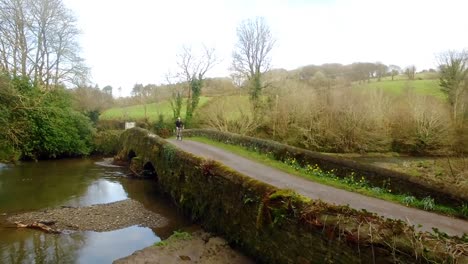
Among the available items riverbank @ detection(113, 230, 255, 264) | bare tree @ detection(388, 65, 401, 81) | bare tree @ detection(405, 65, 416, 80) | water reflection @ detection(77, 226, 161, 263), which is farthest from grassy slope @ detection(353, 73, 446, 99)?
riverbank @ detection(113, 230, 255, 264)

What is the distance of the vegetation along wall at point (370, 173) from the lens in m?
8.76

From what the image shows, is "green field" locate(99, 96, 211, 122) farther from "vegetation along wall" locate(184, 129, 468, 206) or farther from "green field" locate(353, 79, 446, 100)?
"vegetation along wall" locate(184, 129, 468, 206)

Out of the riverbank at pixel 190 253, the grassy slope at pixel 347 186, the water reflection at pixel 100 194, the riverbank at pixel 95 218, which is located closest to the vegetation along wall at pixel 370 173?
the grassy slope at pixel 347 186

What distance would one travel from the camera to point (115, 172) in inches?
971

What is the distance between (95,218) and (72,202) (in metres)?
3.42

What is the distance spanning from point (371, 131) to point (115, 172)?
22576 millimetres

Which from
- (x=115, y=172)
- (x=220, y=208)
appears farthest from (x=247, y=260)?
(x=115, y=172)

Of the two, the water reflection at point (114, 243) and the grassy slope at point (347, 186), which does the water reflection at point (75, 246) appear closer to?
the water reflection at point (114, 243)

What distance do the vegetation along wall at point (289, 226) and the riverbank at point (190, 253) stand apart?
34cm

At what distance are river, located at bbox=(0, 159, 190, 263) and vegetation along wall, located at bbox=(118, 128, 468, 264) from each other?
6.74 feet

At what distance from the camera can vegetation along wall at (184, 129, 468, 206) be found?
8.76 meters

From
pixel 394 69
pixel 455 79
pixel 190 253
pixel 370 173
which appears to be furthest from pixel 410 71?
pixel 190 253

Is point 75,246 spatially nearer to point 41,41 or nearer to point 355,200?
point 355,200

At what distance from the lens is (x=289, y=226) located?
7645mm
